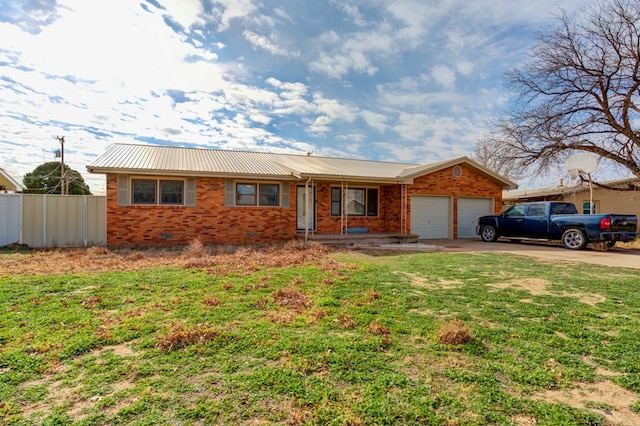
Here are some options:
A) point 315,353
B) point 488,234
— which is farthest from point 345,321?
point 488,234

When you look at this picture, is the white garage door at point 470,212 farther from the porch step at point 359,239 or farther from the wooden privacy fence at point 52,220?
the wooden privacy fence at point 52,220

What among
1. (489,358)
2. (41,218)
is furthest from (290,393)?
(41,218)

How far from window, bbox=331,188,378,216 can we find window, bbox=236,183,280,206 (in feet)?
9.41

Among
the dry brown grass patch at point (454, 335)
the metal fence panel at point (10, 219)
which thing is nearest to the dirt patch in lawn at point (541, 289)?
the dry brown grass patch at point (454, 335)

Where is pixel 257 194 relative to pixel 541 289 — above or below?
above

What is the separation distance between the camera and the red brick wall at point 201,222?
39.5 feet

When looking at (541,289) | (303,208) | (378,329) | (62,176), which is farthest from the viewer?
(62,176)

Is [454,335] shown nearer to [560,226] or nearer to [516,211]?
[560,226]

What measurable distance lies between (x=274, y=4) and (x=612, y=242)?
14.0 m

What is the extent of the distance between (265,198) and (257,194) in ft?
1.16

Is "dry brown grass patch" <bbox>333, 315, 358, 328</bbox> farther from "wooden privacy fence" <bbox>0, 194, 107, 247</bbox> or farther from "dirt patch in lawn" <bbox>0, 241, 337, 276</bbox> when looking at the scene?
"wooden privacy fence" <bbox>0, 194, 107, 247</bbox>

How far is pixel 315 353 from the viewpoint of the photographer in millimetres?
3322

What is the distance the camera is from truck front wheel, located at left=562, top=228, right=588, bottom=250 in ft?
39.9

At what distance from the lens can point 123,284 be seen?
6.04m
